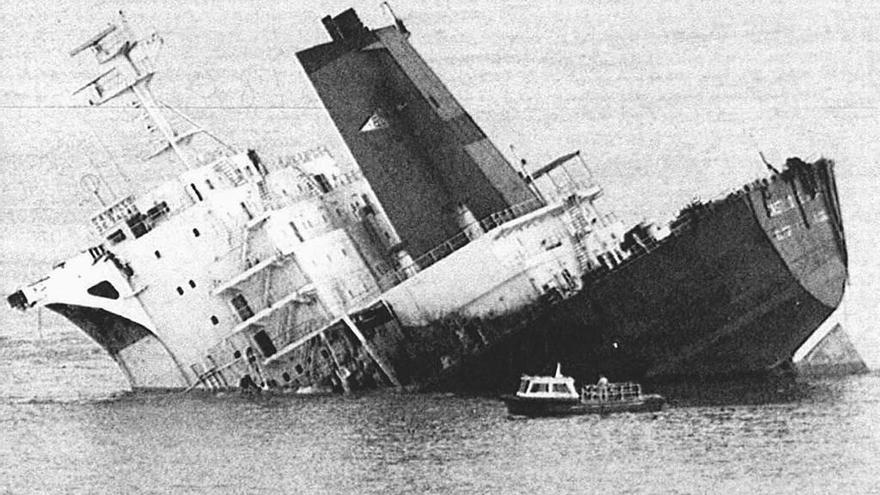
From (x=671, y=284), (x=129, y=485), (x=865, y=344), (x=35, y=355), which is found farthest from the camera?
(x=35, y=355)

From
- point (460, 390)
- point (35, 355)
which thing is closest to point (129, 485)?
point (460, 390)

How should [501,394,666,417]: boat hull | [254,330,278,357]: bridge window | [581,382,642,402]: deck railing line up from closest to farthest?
[501,394,666,417]: boat hull, [581,382,642,402]: deck railing, [254,330,278,357]: bridge window

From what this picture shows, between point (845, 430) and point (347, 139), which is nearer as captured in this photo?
point (845, 430)

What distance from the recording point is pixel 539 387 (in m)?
36.2

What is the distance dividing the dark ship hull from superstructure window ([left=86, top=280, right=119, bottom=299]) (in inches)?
192

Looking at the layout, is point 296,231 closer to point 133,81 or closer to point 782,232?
point 133,81

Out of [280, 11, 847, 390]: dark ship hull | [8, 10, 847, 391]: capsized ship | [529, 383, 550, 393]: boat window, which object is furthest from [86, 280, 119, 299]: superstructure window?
[529, 383, 550, 393]: boat window

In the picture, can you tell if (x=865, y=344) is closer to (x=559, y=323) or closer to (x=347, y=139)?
(x=559, y=323)

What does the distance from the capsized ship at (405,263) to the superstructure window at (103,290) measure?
0.15ft

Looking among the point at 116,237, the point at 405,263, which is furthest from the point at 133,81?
the point at 405,263

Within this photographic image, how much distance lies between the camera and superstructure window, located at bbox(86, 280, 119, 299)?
41750 mm

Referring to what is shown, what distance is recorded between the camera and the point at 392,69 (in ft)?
132

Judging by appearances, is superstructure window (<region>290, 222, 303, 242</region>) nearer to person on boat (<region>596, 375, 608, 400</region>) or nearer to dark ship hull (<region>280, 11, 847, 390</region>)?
dark ship hull (<region>280, 11, 847, 390</region>)

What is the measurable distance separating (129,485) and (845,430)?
1113 cm
